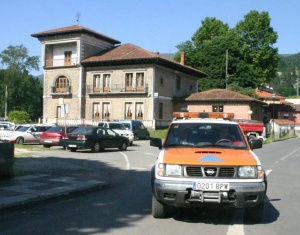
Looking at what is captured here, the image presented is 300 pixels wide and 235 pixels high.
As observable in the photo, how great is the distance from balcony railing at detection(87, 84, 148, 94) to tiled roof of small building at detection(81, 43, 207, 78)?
114 inches

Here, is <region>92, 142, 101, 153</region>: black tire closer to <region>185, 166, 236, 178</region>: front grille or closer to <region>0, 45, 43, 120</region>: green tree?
<region>185, 166, 236, 178</region>: front grille

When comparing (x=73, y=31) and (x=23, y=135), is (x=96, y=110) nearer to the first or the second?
(x=73, y=31)

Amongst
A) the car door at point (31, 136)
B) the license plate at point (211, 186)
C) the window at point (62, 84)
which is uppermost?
the window at point (62, 84)

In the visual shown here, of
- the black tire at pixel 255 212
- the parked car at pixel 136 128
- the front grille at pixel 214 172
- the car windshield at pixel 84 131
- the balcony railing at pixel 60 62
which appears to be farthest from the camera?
the balcony railing at pixel 60 62

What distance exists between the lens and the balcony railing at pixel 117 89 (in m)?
48.2

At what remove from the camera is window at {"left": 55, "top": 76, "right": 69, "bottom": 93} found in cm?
5266

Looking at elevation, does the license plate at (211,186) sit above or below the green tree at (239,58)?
below

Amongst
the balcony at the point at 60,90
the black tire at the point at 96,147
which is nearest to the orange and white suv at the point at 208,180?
the black tire at the point at 96,147

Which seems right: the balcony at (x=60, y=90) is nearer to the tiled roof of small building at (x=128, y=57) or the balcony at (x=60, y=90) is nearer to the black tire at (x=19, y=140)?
the tiled roof of small building at (x=128, y=57)

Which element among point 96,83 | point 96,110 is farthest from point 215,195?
point 96,83

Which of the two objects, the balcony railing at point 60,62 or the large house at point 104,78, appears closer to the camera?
the large house at point 104,78

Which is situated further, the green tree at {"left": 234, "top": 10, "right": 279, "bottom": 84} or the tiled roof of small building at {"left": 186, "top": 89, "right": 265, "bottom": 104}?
the green tree at {"left": 234, "top": 10, "right": 279, "bottom": 84}

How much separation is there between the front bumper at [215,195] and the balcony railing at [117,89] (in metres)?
41.3

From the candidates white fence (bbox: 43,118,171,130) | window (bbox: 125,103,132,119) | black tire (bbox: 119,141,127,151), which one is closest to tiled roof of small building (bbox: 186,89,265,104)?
white fence (bbox: 43,118,171,130)
